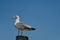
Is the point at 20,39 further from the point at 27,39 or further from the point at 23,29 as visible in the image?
the point at 23,29

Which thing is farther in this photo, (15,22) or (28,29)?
(15,22)

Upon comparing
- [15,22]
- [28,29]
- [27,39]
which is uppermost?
[15,22]

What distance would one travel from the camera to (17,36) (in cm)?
1905

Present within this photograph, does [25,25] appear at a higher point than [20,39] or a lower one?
higher

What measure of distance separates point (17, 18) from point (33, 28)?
308 centimetres

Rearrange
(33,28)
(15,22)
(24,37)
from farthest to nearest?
(15,22) < (33,28) < (24,37)

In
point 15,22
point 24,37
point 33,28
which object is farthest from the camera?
point 15,22

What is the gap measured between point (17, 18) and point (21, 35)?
3.93 m

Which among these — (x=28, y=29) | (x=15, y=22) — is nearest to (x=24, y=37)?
(x=28, y=29)

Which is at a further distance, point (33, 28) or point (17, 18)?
point (17, 18)

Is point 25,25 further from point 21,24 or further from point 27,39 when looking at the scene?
point 27,39

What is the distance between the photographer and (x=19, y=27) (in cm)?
2103

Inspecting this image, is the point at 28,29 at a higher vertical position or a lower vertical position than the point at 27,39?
higher

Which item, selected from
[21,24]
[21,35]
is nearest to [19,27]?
[21,24]
